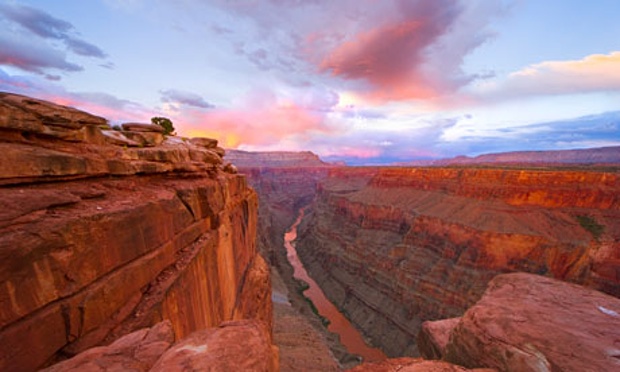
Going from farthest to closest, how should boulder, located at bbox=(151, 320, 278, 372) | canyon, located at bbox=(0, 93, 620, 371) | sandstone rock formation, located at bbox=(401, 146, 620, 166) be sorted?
sandstone rock formation, located at bbox=(401, 146, 620, 166) → canyon, located at bbox=(0, 93, 620, 371) → boulder, located at bbox=(151, 320, 278, 372)

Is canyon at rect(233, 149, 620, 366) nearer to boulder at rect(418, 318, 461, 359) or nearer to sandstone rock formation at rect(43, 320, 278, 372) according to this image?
boulder at rect(418, 318, 461, 359)

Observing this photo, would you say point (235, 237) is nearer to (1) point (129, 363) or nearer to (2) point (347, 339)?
(1) point (129, 363)

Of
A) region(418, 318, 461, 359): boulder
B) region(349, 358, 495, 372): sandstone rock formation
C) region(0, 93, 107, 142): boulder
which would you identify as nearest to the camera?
region(349, 358, 495, 372): sandstone rock formation

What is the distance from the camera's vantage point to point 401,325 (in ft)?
77.1

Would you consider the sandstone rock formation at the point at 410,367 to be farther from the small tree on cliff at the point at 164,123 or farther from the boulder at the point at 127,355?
the small tree on cliff at the point at 164,123

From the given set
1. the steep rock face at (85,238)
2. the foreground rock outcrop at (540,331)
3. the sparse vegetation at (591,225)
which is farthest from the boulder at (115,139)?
the sparse vegetation at (591,225)

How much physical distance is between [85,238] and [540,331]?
7.69 meters

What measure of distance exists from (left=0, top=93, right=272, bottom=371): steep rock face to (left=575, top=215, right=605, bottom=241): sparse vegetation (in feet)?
111

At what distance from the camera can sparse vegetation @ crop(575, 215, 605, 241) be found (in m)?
23.0

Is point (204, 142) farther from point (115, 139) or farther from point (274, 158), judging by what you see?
point (274, 158)

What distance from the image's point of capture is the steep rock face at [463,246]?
870 inches

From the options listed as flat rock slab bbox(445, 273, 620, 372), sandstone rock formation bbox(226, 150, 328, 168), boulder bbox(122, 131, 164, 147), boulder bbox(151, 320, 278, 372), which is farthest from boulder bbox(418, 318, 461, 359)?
sandstone rock formation bbox(226, 150, 328, 168)

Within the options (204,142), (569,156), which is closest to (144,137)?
(204,142)

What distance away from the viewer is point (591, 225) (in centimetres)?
2408
